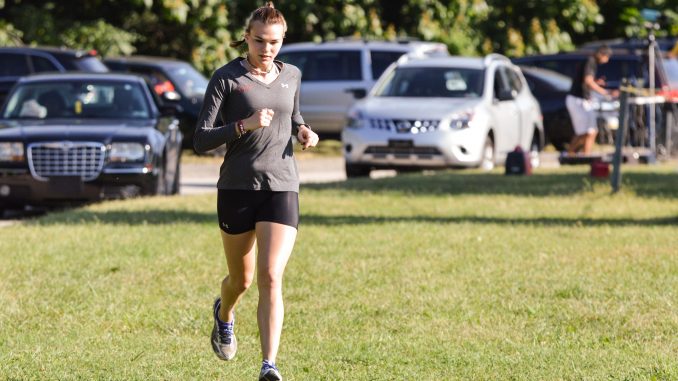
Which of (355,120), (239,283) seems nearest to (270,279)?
(239,283)

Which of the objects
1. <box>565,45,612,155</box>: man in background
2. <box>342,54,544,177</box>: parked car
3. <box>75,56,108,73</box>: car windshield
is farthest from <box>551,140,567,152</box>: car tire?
<box>75,56,108,73</box>: car windshield

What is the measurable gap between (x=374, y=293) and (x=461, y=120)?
10.9m

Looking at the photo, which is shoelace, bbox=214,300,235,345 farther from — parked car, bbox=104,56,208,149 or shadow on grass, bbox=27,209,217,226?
parked car, bbox=104,56,208,149

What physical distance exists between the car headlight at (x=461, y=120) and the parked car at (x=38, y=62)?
16.9ft

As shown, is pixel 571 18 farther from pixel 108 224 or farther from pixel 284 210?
pixel 284 210

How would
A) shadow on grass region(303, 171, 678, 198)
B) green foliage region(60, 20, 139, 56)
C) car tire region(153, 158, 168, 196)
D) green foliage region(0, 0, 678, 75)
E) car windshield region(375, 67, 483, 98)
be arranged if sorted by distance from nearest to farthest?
1. car tire region(153, 158, 168, 196)
2. shadow on grass region(303, 171, 678, 198)
3. car windshield region(375, 67, 483, 98)
4. green foliage region(60, 20, 139, 56)
5. green foliage region(0, 0, 678, 75)

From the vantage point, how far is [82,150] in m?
16.5

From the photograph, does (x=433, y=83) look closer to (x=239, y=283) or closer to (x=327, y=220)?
(x=327, y=220)

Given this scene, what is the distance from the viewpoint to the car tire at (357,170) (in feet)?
70.4

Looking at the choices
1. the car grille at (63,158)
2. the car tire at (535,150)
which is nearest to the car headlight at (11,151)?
the car grille at (63,158)

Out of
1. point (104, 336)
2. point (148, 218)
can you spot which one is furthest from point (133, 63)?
point (104, 336)

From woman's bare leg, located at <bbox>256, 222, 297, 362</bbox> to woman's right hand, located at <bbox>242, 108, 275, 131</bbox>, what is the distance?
0.51 m

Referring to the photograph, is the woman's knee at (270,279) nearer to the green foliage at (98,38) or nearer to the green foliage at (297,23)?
the green foliage at (297,23)

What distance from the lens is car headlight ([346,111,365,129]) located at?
21.1 metres
